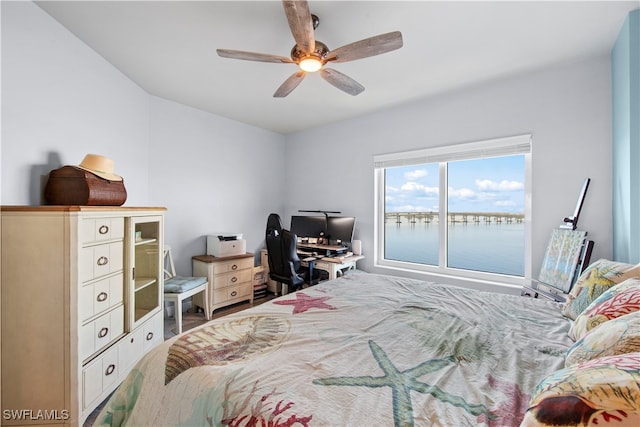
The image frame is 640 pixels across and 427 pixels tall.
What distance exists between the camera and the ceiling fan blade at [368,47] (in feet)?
5.22

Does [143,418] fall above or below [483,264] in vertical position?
below

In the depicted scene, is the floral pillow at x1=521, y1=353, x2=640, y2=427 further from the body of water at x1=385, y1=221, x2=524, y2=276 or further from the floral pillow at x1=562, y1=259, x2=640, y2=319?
the body of water at x1=385, y1=221, x2=524, y2=276

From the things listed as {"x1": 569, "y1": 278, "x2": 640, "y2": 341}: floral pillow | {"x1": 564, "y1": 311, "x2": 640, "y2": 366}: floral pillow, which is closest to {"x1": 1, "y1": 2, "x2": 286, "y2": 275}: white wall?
{"x1": 564, "y1": 311, "x2": 640, "y2": 366}: floral pillow

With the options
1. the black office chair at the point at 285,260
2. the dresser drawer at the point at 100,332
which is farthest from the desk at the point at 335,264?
the dresser drawer at the point at 100,332

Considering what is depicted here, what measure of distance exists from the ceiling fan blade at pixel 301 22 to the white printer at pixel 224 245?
99.1 inches

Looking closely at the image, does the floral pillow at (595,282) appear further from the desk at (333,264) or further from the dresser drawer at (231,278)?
the dresser drawer at (231,278)

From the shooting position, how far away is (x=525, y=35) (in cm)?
197

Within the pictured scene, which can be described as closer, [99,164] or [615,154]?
[99,164]

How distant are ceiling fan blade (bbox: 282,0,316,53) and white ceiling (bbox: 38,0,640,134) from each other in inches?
10.0

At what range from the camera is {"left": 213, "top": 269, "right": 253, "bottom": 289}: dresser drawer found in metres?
3.33

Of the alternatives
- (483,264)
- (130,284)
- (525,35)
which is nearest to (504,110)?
(525,35)

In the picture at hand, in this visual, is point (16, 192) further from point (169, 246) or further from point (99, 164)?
point (169, 246)

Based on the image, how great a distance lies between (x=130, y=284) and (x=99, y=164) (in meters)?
0.90

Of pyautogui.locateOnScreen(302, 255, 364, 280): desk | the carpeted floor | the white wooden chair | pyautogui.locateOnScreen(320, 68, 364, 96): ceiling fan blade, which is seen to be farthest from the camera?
pyautogui.locateOnScreen(302, 255, 364, 280): desk
